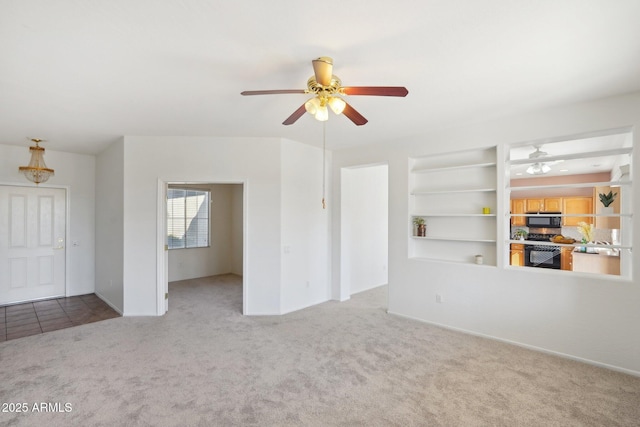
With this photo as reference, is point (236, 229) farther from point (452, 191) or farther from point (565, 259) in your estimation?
point (565, 259)

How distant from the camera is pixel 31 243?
16.5 ft

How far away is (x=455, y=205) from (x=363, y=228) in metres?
2.03

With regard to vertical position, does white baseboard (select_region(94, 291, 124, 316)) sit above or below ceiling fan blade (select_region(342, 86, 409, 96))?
below

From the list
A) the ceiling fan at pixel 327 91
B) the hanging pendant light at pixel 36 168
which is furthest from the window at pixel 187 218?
the ceiling fan at pixel 327 91

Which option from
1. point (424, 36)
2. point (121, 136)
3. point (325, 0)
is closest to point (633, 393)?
point (424, 36)

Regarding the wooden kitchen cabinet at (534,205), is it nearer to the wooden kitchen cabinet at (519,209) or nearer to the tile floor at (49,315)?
the wooden kitchen cabinet at (519,209)

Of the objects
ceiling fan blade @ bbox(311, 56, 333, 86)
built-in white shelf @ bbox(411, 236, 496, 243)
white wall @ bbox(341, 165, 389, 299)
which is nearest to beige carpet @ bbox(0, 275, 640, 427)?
built-in white shelf @ bbox(411, 236, 496, 243)

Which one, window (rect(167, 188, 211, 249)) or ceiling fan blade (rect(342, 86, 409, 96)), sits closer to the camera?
ceiling fan blade (rect(342, 86, 409, 96))

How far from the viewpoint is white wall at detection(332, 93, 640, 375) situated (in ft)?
9.35

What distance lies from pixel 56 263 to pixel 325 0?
623 centimetres

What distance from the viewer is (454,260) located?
4.04 m

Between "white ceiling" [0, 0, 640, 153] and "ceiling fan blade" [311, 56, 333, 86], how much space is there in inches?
6.0

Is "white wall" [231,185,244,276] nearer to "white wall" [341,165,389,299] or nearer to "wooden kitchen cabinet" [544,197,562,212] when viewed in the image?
"white wall" [341,165,389,299]

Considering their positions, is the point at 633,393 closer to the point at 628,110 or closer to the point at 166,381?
the point at 628,110
